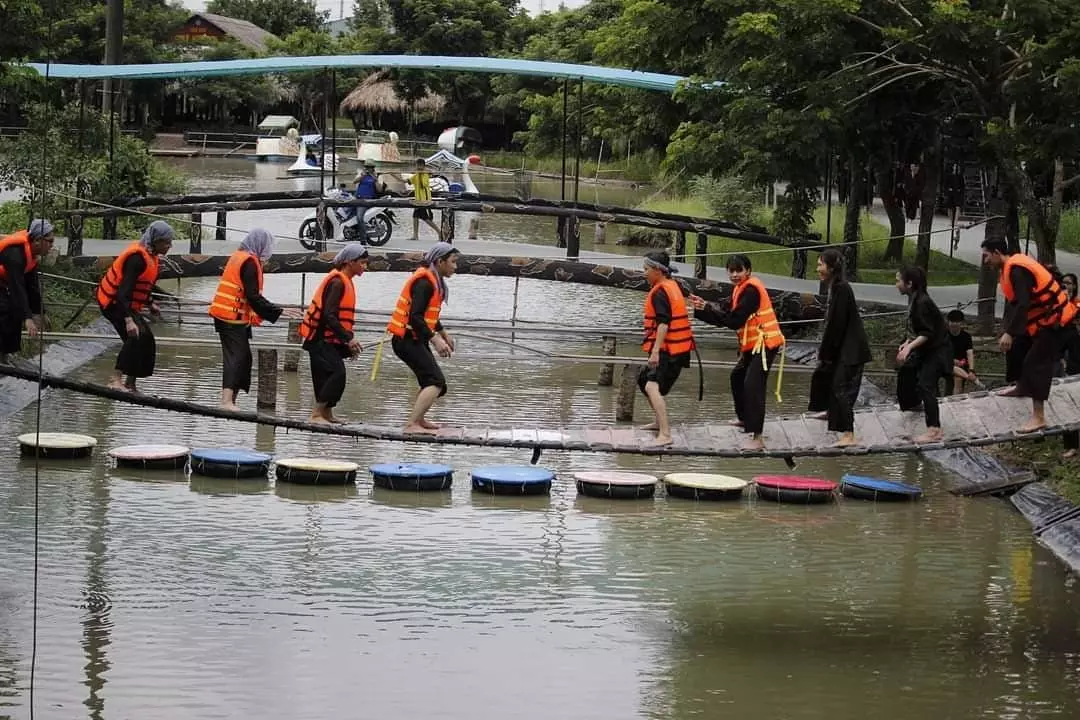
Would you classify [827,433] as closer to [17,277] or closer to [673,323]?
[673,323]

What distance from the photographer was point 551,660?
10.1m

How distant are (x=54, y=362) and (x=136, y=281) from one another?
6.21m

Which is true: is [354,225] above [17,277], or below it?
above

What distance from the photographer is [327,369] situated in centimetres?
1338

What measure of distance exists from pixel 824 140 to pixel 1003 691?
38.4 ft

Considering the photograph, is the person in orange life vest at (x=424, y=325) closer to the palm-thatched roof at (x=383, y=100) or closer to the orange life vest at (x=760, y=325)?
the orange life vest at (x=760, y=325)

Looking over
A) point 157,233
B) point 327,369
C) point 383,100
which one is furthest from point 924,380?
point 383,100

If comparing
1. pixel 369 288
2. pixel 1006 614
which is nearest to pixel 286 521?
pixel 1006 614

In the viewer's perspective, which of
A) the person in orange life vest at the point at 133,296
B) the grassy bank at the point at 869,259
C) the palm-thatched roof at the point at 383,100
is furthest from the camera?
the palm-thatched roof at the point at 383,100

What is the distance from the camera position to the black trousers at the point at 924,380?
13.2 metres

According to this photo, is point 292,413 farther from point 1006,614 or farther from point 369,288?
point 369,288

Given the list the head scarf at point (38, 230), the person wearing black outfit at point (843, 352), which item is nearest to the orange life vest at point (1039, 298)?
the person wearing black outfit at point (843, 352)

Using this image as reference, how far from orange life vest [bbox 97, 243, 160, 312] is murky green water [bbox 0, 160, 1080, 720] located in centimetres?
167

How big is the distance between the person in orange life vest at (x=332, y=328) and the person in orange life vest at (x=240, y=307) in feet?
0.70
